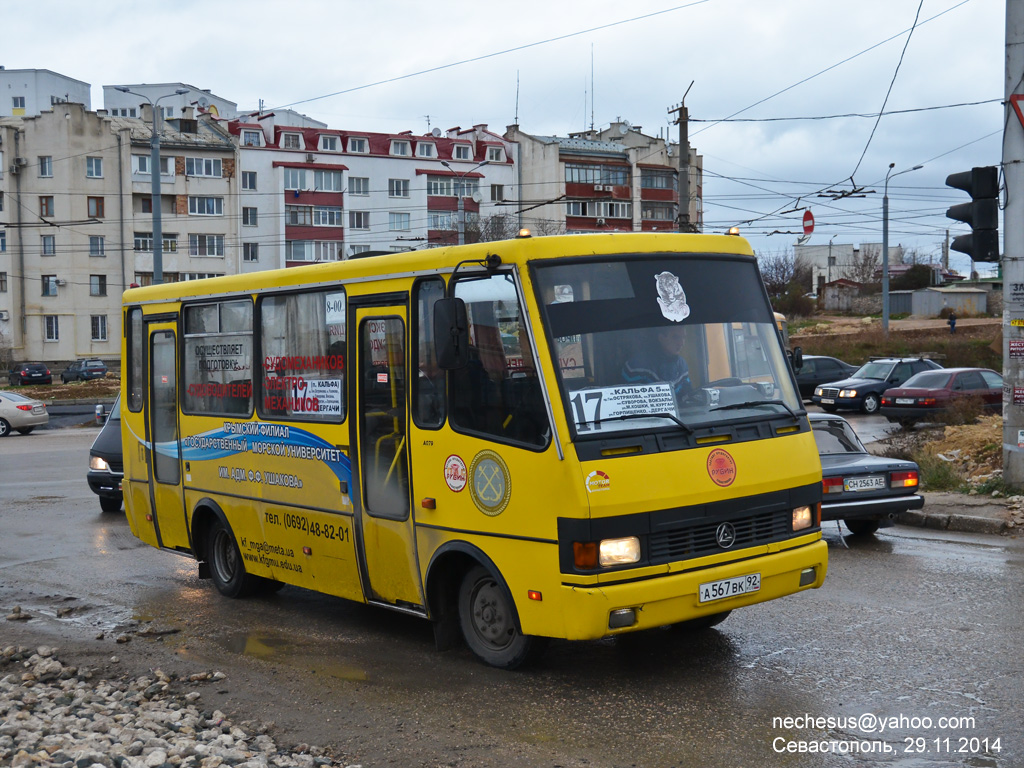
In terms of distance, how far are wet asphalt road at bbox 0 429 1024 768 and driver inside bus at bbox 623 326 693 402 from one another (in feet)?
5.95

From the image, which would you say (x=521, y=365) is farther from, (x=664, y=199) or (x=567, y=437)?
(x=664, y=199)

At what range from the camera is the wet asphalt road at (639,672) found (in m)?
5.50

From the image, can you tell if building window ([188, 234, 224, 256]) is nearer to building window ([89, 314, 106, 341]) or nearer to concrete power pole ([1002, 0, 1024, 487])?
building window ([89, 314, 106, 341])

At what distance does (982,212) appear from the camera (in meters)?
12.7

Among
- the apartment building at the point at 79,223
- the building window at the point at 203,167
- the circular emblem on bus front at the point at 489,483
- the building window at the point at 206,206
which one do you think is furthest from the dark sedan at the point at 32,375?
the circular emblem on bus front at the point at 489,483

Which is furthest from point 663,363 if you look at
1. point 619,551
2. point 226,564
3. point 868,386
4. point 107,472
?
point 868,386

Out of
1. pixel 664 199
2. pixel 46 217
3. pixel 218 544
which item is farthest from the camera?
pixel 664 199

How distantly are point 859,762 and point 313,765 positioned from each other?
2601 mm

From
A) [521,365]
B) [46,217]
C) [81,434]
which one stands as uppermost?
[46,217]

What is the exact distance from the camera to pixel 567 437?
6.14m

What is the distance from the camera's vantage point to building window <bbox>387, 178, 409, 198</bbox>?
8475 centimetres

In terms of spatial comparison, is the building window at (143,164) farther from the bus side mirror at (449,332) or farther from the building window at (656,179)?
the bus side mirror at (449,332)

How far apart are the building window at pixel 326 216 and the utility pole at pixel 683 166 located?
54.4m

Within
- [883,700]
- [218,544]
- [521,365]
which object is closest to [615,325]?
[521,365]
